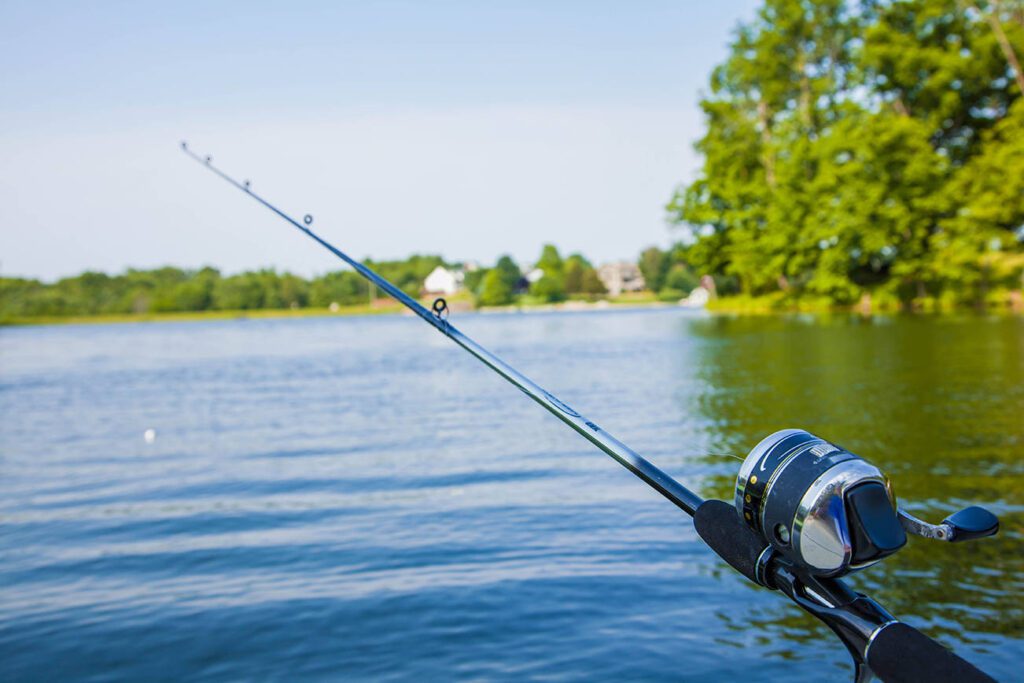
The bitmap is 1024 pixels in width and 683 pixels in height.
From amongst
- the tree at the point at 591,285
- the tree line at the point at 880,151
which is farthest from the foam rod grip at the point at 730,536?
the tree at the point at 591,285

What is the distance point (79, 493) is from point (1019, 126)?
4242 centimetres

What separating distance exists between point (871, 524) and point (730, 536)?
460 millimetres

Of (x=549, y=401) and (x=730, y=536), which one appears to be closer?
(x=730, y=536)

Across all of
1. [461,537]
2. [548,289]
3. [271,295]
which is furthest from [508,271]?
[461,537]

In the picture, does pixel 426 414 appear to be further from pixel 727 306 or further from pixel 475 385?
pixel 727 306

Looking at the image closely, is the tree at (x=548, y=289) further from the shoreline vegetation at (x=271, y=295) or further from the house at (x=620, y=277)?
the house at (x=620, y=277)

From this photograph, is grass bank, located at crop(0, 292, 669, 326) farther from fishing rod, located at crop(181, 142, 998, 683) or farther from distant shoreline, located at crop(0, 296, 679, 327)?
fishing rod, located at crop(181, 142, 998, 683)

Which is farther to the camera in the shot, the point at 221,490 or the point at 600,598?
the point at 221,490

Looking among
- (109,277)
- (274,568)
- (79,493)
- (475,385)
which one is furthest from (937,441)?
(109,277)

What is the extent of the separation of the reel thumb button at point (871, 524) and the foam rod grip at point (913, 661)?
16 cm

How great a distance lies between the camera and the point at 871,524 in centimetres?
207

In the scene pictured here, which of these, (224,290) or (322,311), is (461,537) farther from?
(224,290)

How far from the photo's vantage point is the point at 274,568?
7.38 metres

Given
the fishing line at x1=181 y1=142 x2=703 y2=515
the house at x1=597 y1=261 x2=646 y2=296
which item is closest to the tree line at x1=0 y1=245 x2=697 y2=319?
the house at x1=597 y1=261 x2=646 y2=296
